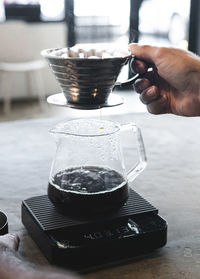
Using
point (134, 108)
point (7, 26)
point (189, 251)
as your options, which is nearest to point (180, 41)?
point (134, 108)

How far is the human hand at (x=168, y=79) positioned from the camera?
1188mm

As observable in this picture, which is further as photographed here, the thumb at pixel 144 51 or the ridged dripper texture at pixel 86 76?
the thumb at pixel 144 51

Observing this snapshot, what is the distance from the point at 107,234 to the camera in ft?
2.90

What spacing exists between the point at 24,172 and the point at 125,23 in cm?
433

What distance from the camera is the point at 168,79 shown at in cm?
131

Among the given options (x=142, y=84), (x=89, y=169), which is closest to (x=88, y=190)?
(x=89, y=169)

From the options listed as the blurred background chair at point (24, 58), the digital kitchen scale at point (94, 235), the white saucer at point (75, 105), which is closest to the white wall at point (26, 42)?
the blurred background chair at point (24, 58)

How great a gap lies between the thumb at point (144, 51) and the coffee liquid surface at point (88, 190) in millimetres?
349

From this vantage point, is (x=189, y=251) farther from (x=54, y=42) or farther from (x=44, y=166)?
(x=54, y=42)

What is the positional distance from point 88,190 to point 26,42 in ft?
13.8

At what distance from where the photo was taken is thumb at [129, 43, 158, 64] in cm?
116

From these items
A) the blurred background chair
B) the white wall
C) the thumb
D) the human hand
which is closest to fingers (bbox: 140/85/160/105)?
the human hand

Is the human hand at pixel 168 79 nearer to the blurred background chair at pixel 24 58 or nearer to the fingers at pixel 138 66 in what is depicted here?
the fingers at pixel 138 66

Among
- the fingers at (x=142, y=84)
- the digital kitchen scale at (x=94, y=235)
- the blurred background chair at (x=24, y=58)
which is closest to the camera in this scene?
the digital kitchen scale at (x=94, y=235)
